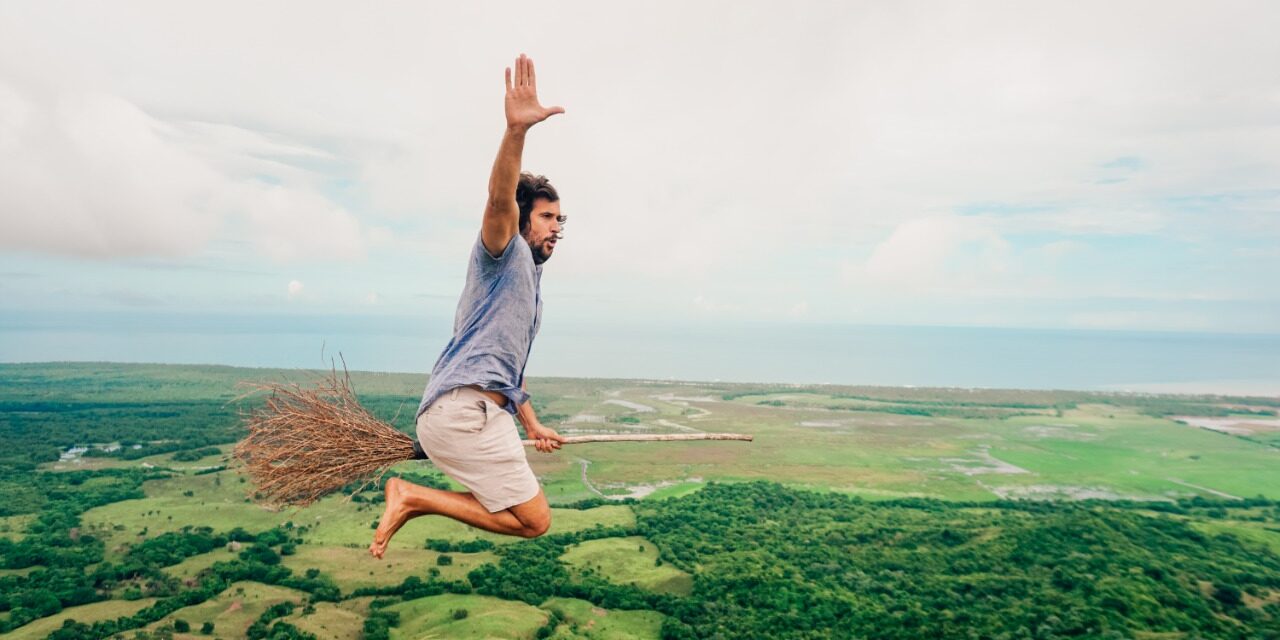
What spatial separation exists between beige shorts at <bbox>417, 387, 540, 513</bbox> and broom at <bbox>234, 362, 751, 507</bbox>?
86cm

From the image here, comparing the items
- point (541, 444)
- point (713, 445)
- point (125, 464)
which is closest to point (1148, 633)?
→ point (541, 444)

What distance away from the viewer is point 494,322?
344 centimetres

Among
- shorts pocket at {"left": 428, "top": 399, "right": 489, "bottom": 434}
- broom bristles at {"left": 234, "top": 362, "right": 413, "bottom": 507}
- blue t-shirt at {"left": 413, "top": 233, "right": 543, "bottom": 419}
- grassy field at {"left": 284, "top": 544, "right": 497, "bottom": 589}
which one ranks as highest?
blue t-shirt at {"left": 413, "top": 233, "right": 543, "bottom": 419}

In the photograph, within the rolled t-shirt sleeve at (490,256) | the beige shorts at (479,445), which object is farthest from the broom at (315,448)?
the rolled t-shirt sleeve at (490,256)

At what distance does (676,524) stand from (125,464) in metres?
46.6

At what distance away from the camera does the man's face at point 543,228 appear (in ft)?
11.9

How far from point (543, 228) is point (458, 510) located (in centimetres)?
148

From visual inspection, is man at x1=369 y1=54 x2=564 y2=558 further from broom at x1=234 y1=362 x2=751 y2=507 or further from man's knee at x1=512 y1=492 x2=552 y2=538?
broom at x1=234 y1=362 x2=751 y2=507

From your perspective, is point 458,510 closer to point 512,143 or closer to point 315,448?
point 315,448

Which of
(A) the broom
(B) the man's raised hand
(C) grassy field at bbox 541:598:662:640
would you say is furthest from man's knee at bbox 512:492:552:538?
(C) grassy field at bbox 541:598:662:640

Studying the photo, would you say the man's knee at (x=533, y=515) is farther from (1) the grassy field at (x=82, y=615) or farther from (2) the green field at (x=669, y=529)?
(1) the grassy field at (x=82, y=615)

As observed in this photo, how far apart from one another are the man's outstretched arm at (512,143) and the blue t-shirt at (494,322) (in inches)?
8.5

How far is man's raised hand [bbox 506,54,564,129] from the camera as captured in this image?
9.75 ft

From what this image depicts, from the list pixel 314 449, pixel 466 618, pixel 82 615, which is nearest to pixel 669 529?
pixel 466 618
